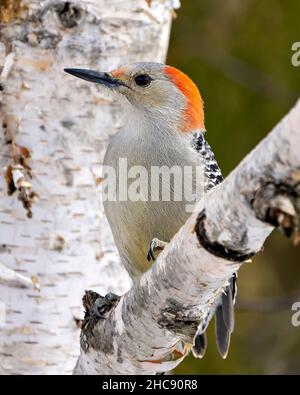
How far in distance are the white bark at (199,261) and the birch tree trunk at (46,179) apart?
58 cm

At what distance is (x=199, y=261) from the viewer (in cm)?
265

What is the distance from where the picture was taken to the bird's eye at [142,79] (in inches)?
165

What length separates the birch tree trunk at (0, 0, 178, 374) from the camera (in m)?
3.94

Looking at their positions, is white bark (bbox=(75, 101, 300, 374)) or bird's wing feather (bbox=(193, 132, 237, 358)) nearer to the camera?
white bark (bbox=(75, 101, 300, 374))

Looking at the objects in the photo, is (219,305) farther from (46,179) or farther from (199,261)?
(199,261)

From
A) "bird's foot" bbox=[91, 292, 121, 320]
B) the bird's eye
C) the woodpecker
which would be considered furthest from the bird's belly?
the bird's eye

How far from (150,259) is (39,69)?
1.03 meters

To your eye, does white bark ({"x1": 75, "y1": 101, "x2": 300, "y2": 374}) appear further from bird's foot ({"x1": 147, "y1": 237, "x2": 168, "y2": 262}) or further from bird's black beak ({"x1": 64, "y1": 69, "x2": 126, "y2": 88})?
bird's black beak ({"x1": 64, "y1": 69, "x2": 126, "y2": 88})

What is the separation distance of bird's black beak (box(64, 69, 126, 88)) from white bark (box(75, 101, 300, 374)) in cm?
113

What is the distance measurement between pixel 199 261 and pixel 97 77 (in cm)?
154

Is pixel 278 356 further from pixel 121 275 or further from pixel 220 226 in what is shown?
pixel 220 226

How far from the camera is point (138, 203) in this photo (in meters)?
3.73
